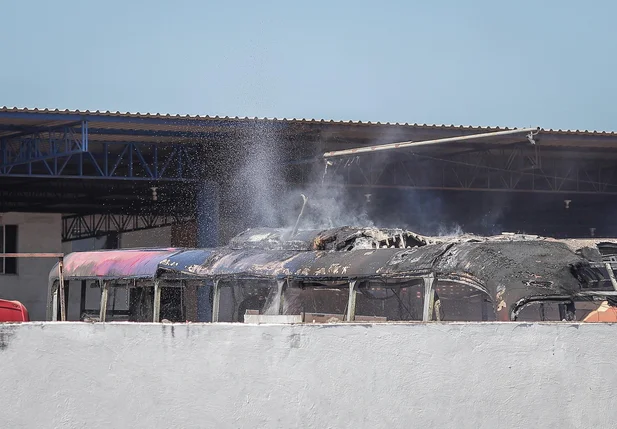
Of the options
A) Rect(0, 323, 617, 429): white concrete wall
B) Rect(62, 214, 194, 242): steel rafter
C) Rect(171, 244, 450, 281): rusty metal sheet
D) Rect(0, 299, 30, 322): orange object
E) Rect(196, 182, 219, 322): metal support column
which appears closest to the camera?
Rect(0, 323, 617, 429): white concrete wall

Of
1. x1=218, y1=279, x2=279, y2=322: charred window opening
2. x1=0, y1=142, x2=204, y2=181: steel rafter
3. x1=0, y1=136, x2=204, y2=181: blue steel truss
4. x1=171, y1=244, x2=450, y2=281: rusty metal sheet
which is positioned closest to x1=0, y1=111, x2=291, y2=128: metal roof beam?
x1=0, y1=136, x2=204, y2=181: blue steel truss

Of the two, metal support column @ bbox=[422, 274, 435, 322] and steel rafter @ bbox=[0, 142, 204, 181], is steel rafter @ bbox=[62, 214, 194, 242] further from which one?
metal support column @ bbox=[422, 274, 435, 322]

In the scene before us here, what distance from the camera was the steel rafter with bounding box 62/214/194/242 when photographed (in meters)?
38.3

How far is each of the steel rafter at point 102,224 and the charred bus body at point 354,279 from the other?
20.6 meters

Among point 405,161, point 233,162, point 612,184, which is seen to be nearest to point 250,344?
point 233,162

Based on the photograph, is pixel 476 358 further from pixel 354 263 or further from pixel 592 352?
pixel 354 263

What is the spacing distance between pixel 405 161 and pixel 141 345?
22.3m

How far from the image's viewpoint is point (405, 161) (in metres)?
29.8

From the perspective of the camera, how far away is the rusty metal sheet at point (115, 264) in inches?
592

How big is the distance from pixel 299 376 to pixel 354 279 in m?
3.84

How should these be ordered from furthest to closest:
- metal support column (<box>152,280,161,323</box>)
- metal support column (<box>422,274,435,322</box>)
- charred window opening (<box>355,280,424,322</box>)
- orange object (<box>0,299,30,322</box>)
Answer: metal support column (<box>152,280,161,323</box>), orange object (<box>0,299,30,322</box>), charred window opening (<box>355,280,424,322</box>), metal support column (<box>422,274,435,322</box>)

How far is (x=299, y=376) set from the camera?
315 inches

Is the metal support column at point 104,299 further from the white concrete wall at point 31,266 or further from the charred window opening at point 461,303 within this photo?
the white concrete wall at point 31,266

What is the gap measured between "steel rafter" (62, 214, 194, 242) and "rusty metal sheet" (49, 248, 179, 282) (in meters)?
20.2
